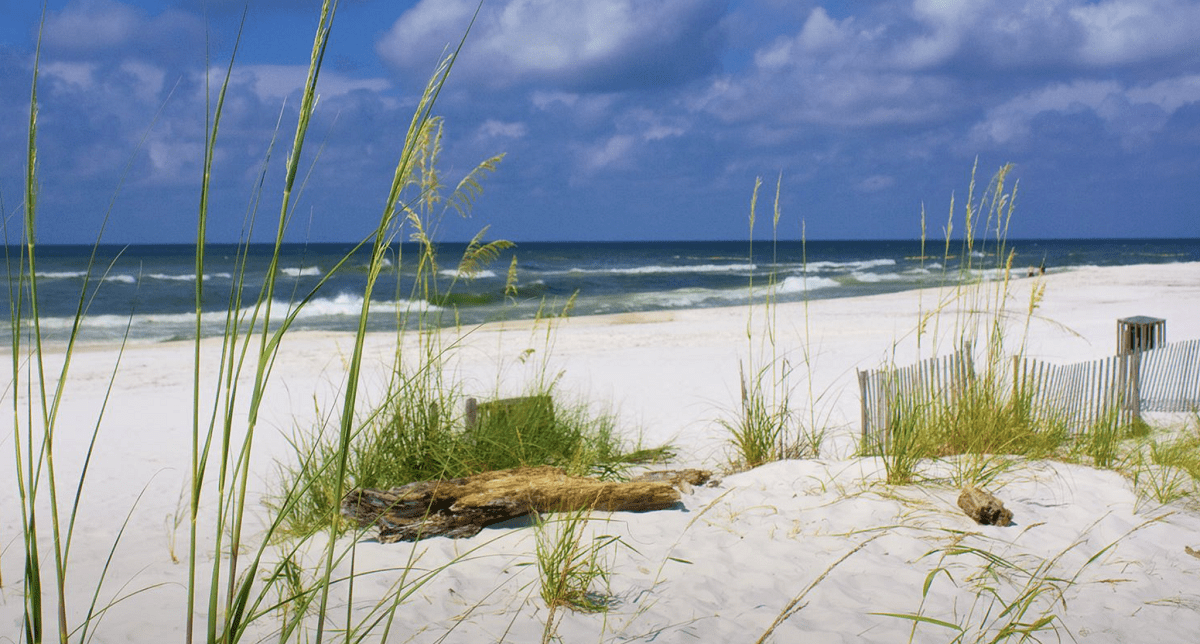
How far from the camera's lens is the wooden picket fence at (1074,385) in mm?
4309

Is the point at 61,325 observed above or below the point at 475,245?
below

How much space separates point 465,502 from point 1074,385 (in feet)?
14.5

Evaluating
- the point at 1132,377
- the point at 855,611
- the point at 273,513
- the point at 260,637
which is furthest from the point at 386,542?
the point at 1132,377

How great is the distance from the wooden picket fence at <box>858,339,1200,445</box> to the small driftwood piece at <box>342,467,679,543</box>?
1.61 m

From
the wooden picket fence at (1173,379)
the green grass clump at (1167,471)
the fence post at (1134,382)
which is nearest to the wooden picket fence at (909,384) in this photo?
the green grass clump at (1167,471)

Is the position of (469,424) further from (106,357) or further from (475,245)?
(106,357)

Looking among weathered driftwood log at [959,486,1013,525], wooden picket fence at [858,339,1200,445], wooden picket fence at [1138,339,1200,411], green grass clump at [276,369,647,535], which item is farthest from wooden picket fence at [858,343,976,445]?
wooden picket fence at [1138,339,1200,411]

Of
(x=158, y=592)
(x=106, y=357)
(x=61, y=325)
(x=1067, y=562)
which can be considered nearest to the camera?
(x=158, y=592)

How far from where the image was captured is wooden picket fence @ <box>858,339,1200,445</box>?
170 inches

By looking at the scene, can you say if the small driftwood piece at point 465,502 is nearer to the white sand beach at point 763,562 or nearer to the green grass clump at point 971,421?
the white sand beach at point 763,562

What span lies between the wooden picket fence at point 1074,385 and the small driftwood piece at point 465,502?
161 cm

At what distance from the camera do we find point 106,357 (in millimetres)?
12695

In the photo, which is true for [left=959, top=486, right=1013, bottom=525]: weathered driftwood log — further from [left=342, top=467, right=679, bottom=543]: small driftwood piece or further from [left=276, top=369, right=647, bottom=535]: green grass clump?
[left=276, top=369, right=647, bottom=535]: green grass clump

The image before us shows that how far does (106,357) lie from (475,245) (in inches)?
437
